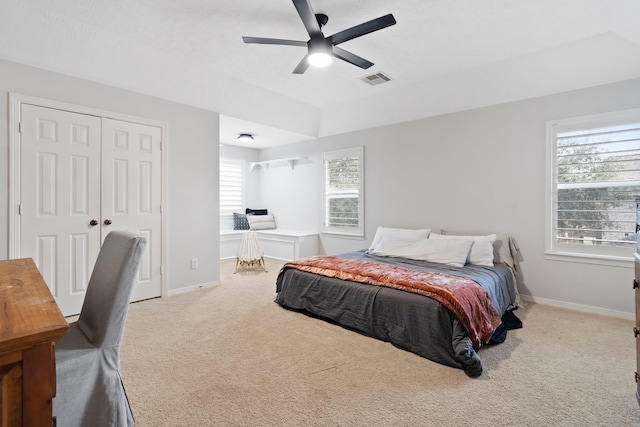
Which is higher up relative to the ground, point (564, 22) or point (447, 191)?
point (564, 22)

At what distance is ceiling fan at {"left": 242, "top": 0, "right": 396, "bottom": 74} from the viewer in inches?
93.8

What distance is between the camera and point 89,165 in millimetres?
3309

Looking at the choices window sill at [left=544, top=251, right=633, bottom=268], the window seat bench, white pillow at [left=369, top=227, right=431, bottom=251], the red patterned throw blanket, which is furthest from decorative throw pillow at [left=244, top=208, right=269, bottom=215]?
window sill at [left=544, top=251, right=633, bottom=268]

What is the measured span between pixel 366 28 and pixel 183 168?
2.75m

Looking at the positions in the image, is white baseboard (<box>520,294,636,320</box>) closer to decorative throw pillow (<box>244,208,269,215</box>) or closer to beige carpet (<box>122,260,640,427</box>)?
beige carpet (<box>122,260,640,427</box>)

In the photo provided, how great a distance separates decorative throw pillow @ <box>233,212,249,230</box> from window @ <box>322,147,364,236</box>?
5.96 feet

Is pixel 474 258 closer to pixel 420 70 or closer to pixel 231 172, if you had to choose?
pixel 420 70

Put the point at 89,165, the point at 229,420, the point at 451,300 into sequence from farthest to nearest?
the point at 89,165 → the point at 451,300 → the point at 229,420

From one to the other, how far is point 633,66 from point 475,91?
1418mm

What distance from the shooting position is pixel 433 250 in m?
3.72

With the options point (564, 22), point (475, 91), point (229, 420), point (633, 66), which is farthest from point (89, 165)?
point (633, 66)

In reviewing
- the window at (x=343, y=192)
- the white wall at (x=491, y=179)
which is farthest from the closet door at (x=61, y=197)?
the white wall at (x=491, y=179)

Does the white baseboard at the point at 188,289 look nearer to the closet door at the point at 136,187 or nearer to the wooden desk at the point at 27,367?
the closet door at the point at 136,187

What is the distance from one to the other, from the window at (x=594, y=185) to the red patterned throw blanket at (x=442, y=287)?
5.21ft
